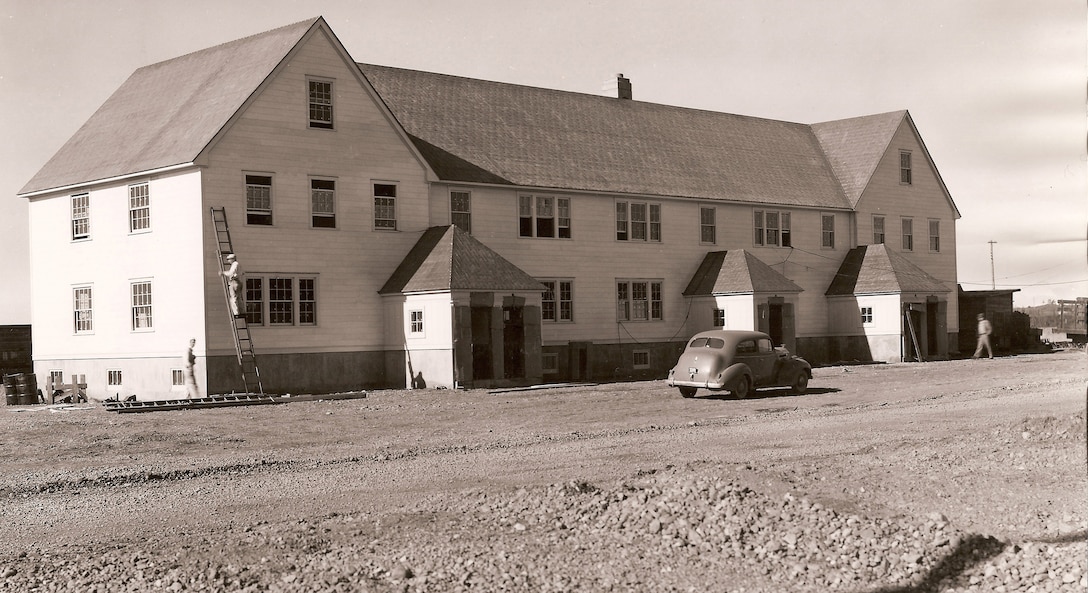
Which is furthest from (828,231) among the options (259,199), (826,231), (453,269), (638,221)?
(259,199)

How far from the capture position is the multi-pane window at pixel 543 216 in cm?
4091

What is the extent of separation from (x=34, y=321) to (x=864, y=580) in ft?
114

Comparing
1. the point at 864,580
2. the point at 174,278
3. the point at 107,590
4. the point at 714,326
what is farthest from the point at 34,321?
the point at 864,580

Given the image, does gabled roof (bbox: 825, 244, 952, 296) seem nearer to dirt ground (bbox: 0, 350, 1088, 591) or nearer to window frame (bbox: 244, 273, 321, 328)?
dirt ground (bbox: 0, 350, 1088, 591)

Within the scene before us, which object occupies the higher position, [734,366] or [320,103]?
[320,103]

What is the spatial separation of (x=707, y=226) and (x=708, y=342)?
16969mm

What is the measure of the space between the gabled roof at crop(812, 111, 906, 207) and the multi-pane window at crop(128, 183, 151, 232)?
Answer: 1196 inches

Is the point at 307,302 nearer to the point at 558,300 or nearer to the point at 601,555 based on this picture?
the point at 558,300

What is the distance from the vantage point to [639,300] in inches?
1743

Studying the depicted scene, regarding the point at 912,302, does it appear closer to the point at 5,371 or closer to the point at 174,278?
the point at 174,278

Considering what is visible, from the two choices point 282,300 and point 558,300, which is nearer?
point 282,300

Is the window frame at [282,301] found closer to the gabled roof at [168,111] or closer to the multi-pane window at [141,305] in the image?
the multi-pane window at [141,305]

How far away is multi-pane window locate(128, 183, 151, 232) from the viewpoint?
35.0 m

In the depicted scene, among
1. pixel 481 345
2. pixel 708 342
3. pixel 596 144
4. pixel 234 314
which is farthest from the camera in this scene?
pixel 596 144
